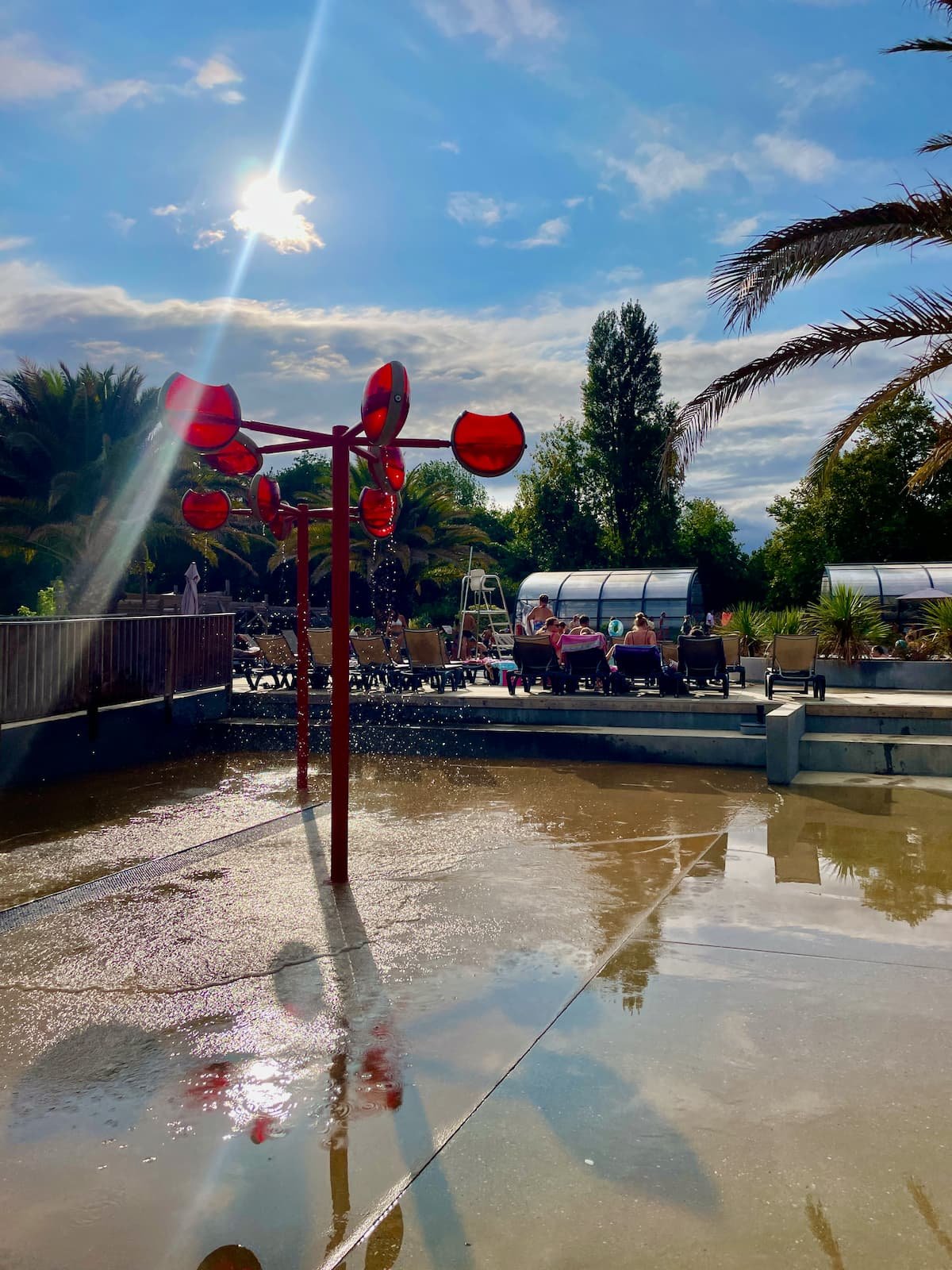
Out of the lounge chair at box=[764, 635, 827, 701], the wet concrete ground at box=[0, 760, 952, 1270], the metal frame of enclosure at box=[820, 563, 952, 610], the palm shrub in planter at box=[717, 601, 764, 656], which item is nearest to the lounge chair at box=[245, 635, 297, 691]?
the lounge chair at box=[764, 635, 827, 701]

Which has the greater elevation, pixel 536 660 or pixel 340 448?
pixel 340 448

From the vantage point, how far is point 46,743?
933cm

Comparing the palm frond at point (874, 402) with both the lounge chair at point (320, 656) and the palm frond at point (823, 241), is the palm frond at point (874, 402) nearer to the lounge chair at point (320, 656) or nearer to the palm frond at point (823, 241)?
the palm frond at point (823, 241)

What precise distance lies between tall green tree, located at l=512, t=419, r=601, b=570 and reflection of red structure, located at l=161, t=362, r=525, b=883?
40.4m

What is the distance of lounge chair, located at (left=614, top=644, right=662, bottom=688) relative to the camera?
467 inches

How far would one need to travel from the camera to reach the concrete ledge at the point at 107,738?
902 centimetres

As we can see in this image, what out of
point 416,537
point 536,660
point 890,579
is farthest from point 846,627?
point 416,537

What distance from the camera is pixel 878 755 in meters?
9.16

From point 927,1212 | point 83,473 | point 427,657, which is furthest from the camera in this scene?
point 83,473

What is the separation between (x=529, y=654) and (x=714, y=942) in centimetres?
817

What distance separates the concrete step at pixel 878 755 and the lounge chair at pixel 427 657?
17.1 feet

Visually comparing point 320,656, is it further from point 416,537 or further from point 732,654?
point 416,537

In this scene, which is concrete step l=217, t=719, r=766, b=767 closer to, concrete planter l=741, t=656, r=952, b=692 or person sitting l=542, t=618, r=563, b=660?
person sitting l=542, t=618, r=563, b=660

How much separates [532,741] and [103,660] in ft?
15.0
